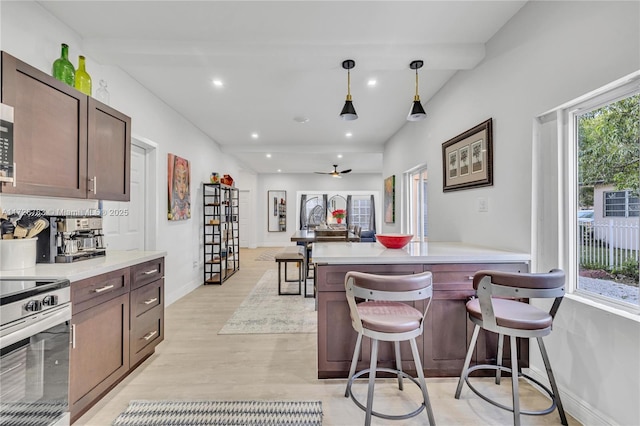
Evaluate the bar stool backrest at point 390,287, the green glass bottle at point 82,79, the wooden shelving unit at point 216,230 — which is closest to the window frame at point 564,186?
the bar stool backrest at point 390,287

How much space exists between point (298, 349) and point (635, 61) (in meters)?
2.86

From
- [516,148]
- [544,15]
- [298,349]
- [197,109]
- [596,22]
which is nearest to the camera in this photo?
[596,22]

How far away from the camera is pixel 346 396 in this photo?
1.93m

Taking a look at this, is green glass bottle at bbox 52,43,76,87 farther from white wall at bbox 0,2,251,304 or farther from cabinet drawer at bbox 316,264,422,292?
cabinet drawer at bbox 316,264,422,292

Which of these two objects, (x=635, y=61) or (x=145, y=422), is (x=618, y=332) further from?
(x=145, y=422)

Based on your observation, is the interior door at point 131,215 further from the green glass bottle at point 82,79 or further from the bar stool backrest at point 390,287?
the bar stool backrest at point 390,287

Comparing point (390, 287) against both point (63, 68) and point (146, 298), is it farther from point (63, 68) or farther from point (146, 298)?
point (63, 68)

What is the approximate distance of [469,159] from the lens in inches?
111

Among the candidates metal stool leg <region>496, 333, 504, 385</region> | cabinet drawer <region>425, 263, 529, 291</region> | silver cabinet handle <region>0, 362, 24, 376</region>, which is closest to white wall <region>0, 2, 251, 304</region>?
silver cabinet handle <region>0, 362, 24, 376</region>

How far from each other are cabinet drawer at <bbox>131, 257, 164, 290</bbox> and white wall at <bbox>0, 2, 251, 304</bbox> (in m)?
0.76

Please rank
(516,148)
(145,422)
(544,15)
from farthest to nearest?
1. (516,148)
2. (544,15)
3. (145,422)

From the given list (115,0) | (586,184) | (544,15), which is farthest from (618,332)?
(115,0)


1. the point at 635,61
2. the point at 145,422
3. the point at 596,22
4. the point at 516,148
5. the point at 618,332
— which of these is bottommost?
the point at 145,422

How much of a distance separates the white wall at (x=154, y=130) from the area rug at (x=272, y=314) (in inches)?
44.0
